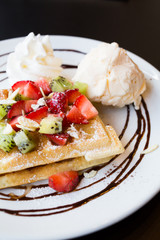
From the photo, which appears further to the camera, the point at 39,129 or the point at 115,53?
the point at 115,53

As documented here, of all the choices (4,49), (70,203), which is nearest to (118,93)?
(70,203)

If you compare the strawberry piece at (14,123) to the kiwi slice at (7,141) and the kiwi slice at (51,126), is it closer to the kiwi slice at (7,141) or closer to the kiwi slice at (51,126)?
the kiwi slice at (7,141)

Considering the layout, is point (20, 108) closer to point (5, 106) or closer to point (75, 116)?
point (5, 106)

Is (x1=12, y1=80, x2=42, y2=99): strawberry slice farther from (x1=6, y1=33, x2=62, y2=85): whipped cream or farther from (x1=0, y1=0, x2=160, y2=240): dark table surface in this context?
(x1=0, y1=0, x2=160, y2=240): dark table surface

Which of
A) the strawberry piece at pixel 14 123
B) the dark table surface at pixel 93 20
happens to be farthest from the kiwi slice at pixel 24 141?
the dark table surface at pixel 93 20

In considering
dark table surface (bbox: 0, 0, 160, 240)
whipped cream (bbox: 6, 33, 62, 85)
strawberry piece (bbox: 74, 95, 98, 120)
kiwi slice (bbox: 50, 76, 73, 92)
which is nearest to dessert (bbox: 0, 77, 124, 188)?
strawberry piece (bbox: 74, 95, 98, 120)

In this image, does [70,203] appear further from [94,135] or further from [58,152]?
[94,135]
